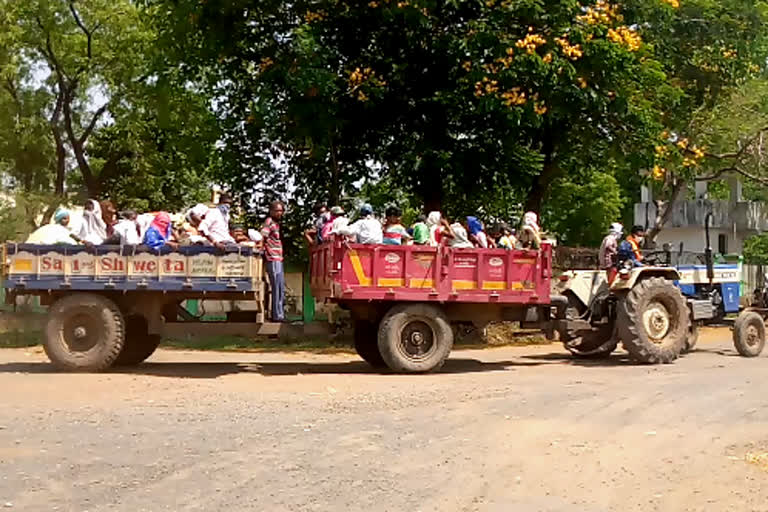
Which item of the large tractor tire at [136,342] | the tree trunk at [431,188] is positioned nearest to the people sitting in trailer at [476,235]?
the tree trunk at [431,188]

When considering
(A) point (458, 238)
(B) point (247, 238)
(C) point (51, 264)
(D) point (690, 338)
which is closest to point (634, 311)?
(D) point (690, 338)

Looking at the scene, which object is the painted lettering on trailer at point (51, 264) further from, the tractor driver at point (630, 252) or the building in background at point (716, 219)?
the building in background at point (716, 219)

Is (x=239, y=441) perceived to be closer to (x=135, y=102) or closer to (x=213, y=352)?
(x=213, y=352)

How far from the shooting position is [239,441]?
821 centimetres

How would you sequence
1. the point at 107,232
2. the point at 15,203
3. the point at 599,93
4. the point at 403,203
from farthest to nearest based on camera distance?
the point at 15,203
the point at 403,203
the point at 599,93
the point at 107,232

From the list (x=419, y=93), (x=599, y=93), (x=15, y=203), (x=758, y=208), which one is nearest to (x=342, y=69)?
(x=419, y=93)

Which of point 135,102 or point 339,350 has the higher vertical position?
point 135,102

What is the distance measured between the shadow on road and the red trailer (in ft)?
2.38

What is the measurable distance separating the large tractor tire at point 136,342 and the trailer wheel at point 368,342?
2.88 m

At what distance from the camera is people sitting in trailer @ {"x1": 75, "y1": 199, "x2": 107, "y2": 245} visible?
1305 centimetres

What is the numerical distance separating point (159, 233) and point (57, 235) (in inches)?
60.5

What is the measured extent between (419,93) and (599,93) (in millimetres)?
3272

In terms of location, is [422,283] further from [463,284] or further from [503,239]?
[503,239]

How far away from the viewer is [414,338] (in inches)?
521
